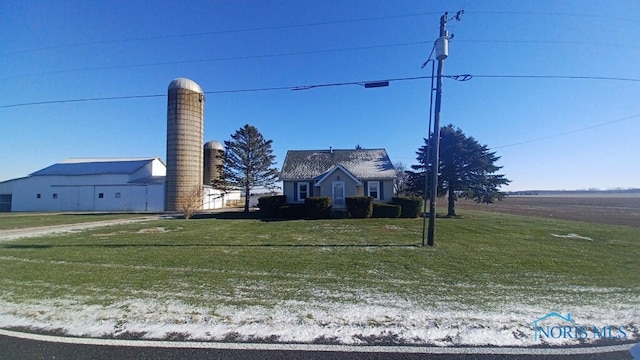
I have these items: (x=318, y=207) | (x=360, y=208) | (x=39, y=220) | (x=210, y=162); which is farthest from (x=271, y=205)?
(x=210, y=162)

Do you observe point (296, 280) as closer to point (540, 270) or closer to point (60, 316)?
point (60, 316)

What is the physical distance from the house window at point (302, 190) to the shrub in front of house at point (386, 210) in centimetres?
618

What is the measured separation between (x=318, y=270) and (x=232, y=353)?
3.70 metres

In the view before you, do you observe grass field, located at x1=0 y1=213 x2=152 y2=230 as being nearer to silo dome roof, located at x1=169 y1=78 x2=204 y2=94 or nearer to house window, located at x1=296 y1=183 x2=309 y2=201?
house window, located at x1=296 y1=183 x2=309 y2=201

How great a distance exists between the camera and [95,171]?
35844 mm

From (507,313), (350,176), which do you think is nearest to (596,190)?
(350,176)

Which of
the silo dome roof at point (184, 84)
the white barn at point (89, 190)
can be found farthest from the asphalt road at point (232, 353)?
the white barn at point (89, 190)

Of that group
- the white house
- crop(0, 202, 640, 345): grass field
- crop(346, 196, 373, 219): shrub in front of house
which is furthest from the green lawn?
the white house

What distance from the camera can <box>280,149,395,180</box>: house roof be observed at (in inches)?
933

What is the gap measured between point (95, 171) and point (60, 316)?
134 ft

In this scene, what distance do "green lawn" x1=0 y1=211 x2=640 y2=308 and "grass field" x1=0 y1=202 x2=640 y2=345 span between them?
43mm

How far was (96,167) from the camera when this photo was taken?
1463 inches

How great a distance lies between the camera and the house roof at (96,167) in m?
35.4

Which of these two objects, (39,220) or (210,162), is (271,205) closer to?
(39,220)
